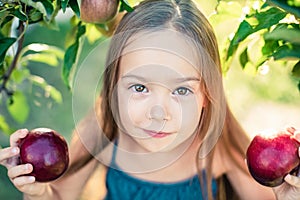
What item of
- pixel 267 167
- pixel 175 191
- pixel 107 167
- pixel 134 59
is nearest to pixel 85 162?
pixel 107 167

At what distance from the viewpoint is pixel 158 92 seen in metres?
1.61

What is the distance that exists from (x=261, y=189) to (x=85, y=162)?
43 cm

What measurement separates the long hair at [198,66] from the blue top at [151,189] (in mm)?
26

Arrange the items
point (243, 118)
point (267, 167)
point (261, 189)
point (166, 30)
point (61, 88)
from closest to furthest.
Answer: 1. point (267, 167)
2. point (166, 30)
3. point (261, 189)
4. point (243, 118)
5. point (61, 88)

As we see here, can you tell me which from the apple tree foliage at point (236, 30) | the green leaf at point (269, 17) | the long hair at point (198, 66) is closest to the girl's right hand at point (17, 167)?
the apple tree foliage at point (236, 30)

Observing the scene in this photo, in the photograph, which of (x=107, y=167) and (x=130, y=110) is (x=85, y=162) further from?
(x=130, y=110)

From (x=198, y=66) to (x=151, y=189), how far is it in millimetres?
340

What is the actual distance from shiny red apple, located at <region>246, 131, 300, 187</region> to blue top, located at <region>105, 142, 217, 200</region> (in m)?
0.29

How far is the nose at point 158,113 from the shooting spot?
1603 mm

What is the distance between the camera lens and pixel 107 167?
6.19ft

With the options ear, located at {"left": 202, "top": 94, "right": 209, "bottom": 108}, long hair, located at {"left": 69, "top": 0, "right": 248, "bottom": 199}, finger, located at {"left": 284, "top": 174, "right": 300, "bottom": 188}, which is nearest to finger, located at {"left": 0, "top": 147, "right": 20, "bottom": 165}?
long hair, located at {"left": 69, "top": 0, "right": 248, "bottom": 199}

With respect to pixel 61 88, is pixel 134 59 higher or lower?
higher

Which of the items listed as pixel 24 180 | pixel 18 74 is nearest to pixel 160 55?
pixel 24 180

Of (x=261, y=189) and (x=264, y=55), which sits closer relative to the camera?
(x=264, y=55)
